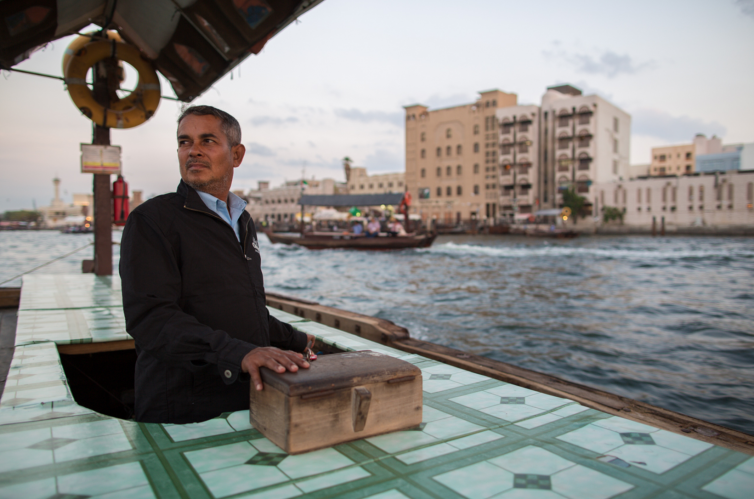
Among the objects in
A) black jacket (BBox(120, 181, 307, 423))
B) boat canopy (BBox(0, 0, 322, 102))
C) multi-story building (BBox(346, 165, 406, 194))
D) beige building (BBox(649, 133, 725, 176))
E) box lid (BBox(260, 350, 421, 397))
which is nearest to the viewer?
box lid (BBox(260, 350, 421, 397))

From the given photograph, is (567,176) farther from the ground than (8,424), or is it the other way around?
(567,176)

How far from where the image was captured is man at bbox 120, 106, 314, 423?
68.9 inches

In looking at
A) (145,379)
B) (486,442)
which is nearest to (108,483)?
(145,379)

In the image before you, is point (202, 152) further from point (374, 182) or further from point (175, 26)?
point (374, 182)

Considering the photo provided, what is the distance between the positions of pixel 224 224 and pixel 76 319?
8.55 ft

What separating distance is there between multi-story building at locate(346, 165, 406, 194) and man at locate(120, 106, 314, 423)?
2603 inches

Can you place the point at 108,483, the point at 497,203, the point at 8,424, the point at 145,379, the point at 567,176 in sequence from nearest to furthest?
1. the point at 108,483
2. the point at 8,424
3. the point at 145,379
4. the point at 567,176
5. the point at 497,203

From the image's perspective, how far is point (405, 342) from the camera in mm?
3615

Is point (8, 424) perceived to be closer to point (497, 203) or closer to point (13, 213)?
point (497, 203)

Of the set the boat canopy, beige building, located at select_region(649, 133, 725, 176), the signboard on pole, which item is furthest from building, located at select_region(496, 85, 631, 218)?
the boat canopy

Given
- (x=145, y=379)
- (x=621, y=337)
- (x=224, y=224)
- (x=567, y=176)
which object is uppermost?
(x=567, y=176)

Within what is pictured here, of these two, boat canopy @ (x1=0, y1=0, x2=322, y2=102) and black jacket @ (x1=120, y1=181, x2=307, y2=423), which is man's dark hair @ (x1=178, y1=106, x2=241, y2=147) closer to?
black jacket @ (x1=120, y1=181, x2=307, y2=423)

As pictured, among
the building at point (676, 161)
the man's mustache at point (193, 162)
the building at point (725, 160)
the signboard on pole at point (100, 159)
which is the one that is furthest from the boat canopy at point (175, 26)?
the building at point (725, 160)

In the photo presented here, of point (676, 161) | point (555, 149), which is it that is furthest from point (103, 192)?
point (676, 161)
